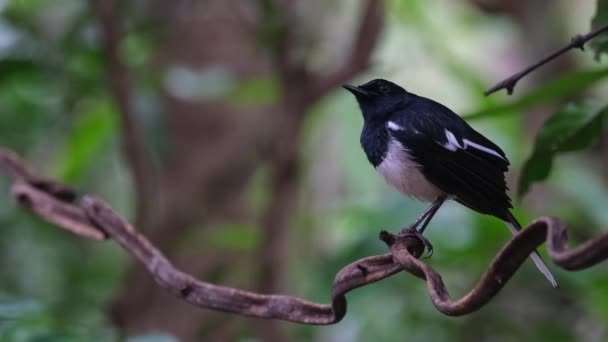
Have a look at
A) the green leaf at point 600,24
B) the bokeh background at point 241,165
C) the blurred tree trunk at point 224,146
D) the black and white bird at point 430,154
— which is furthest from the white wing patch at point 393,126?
the blurred tree trunk at point 224,146

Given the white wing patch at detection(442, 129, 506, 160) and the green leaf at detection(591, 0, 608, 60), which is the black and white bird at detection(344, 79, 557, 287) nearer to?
the white wing patch at detection(442, 129, 506, 160)

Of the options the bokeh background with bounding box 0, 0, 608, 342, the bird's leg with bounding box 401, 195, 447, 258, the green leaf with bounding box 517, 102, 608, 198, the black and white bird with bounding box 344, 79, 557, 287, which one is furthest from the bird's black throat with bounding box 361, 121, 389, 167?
the bokeh background with bounding box 0, 0, 608, 342

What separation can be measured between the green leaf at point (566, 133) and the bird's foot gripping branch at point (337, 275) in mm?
355

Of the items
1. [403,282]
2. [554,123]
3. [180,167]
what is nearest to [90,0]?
[180,167]

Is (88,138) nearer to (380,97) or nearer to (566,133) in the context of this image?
(380,97)

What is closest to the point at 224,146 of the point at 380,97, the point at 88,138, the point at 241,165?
the point at 241,165

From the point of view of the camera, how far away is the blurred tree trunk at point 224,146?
251cm

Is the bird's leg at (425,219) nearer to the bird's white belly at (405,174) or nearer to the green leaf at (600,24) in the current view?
the bird's white belly at (405,174)

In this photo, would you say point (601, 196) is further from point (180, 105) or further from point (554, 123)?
point (180, 105)

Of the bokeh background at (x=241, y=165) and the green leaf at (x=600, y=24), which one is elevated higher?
the bokeh background at (x=241, y=165)

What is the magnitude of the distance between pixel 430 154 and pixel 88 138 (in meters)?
1.79

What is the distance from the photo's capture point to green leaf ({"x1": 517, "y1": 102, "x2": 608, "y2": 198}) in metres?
1.29

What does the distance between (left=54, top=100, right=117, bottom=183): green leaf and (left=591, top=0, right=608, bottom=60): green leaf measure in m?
1.81

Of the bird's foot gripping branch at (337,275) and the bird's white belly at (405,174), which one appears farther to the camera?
the bird's white belly at (405,174)
